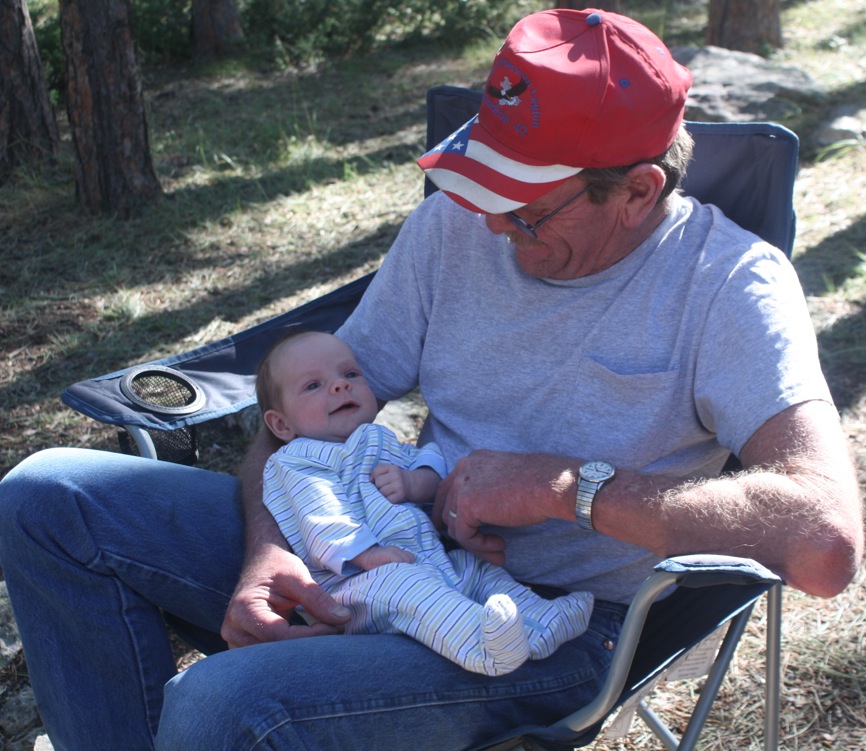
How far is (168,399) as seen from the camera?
2.40m

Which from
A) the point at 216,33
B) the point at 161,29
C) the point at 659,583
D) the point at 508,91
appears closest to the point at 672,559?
the point at 659,583

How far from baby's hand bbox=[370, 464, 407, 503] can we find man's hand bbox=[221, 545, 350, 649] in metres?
0.22

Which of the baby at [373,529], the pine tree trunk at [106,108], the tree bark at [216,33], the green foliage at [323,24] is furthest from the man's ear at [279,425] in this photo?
the tree bark at [216,33]

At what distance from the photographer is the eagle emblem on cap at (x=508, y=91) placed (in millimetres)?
1854

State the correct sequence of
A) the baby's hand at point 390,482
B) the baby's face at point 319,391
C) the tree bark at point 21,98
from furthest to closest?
1. the tree bark at point 21,98
2. the baby's face at point 319,391
3. the baby's hand at point 390,482

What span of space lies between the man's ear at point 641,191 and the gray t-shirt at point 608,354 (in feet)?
0.28

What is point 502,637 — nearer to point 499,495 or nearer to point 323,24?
point 499,495

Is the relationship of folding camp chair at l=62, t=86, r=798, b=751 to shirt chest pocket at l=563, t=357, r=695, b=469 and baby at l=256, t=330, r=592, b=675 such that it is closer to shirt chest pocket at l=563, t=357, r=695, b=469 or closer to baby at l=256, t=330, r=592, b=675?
baby at l=256, t=330, r=592, b=675

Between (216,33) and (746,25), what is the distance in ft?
14.5

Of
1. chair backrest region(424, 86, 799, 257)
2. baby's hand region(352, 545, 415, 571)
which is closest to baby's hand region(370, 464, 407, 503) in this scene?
baby's hand region(352, 545, 415, 571)

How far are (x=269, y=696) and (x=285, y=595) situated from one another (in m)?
0.35

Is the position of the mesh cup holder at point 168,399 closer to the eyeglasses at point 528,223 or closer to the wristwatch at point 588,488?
the eyeglasses at point 528,223

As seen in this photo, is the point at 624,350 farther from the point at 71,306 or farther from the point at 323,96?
the point at 323,96

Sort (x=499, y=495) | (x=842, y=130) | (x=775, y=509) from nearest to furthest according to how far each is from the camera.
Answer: (x=775, y=509)
(x=499, y=495)
(x=842, y=130)
